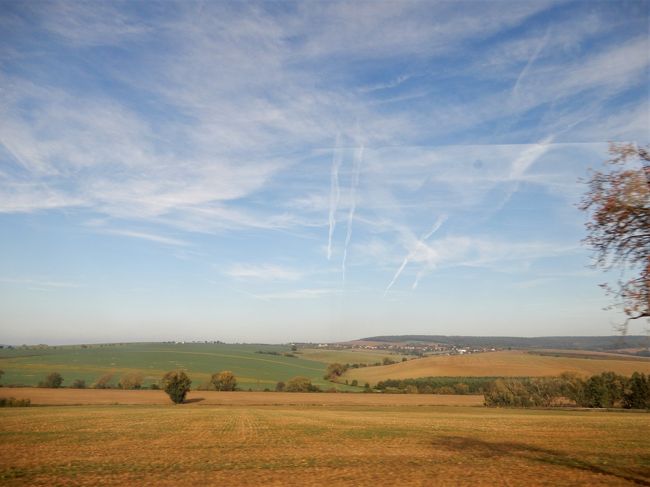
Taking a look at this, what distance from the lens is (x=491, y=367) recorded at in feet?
368

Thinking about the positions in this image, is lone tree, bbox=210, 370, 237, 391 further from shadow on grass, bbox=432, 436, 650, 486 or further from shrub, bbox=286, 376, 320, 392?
shadow on grass, bbox=432, 436, 650, 486

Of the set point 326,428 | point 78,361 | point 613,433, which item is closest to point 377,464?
point 326,428

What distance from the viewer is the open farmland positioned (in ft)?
310

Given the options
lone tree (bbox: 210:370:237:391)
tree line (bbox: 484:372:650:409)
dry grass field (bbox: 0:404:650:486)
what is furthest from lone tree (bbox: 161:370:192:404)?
tree line (bbox: 484:372:650:409)

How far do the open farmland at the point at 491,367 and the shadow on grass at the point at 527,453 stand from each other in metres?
73.9

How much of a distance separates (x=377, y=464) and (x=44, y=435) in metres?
23.9

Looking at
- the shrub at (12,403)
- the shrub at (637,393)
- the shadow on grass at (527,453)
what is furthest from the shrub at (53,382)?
the shrub at (637,393)

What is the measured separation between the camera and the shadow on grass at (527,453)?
16703 mm

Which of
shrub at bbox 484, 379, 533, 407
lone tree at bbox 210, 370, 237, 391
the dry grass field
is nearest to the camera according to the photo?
the dry grass field

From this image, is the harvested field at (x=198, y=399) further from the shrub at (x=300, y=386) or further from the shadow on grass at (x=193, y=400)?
the shrub at (x=300, y=386)

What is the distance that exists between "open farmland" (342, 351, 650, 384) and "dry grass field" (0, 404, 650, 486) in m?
66.5

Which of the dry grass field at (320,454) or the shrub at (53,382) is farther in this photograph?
the shrub at (53,382)

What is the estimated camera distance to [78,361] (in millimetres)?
132125

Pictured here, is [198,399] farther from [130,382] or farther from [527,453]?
[527,453]
